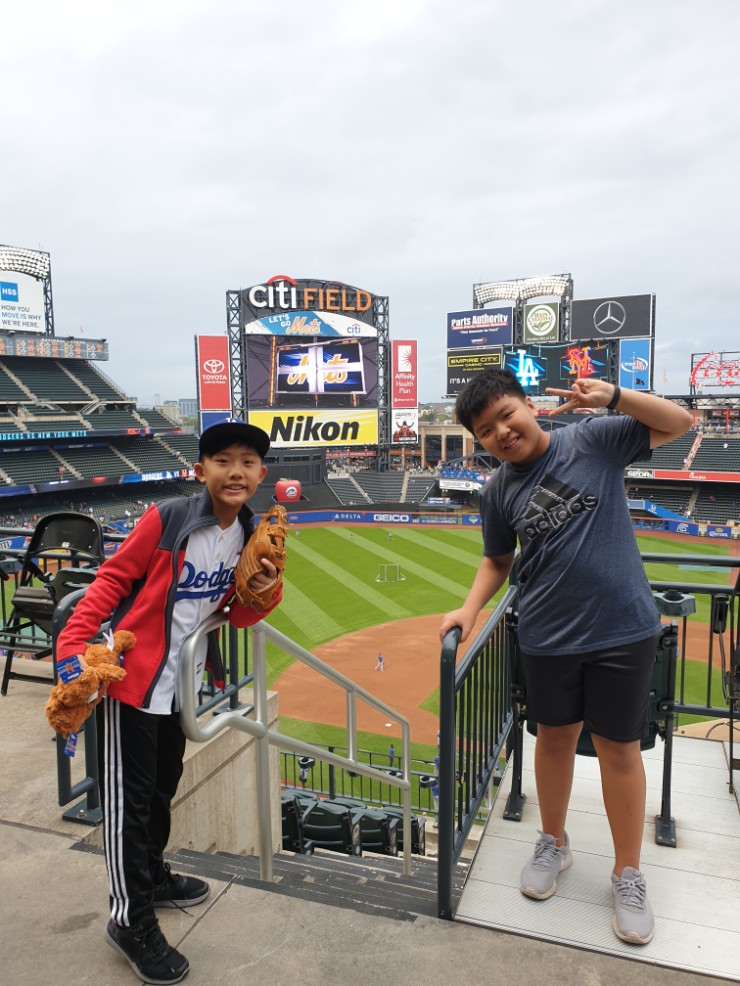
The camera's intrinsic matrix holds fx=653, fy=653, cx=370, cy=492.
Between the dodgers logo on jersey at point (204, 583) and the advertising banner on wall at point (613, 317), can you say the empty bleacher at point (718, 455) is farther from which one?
the dodgers logo on jersey at point (204, 583)

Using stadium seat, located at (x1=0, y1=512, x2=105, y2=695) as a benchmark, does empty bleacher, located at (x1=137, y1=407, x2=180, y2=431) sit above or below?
above

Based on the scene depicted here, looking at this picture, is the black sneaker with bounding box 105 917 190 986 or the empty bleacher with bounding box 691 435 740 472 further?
the empty bleacher with bounding box 691 435 740 472

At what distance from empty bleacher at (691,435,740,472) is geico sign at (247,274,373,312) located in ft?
79.1

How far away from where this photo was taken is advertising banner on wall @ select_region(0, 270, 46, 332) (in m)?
42.7

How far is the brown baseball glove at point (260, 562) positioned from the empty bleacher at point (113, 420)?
44.1 metres

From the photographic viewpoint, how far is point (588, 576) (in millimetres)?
2438

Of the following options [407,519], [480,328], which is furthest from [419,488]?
[480,328]

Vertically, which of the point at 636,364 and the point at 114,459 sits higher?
the point at 636,364

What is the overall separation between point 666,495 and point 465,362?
674 inches

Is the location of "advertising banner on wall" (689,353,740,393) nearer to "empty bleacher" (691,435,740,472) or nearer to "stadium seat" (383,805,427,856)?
"empty bleacher" (691,435,740,472)

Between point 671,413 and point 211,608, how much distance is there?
1.85 meters

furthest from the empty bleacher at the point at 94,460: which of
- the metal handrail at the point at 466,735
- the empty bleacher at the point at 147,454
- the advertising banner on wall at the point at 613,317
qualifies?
the metal handrail at the point at 466,735

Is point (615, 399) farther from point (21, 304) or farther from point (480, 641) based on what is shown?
point (21, 304)

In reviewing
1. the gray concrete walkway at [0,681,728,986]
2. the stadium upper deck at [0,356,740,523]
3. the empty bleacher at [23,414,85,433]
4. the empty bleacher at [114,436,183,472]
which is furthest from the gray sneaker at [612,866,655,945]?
the empty bleacher at [114,436,183,472]
